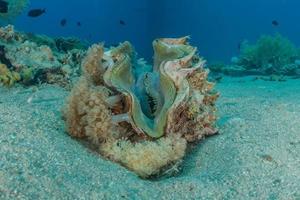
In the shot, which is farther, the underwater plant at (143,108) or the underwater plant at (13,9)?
the underwater plant at (13,9)

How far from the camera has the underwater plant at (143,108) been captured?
3849mm

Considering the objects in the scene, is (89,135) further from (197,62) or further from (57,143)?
(197,62)

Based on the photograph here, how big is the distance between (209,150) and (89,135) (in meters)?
1.23

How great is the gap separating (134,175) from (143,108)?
1.00 metres

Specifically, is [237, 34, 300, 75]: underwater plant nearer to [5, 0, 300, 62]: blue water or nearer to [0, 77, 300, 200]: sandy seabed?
[0, 77, 300, 200]: sandy seabed

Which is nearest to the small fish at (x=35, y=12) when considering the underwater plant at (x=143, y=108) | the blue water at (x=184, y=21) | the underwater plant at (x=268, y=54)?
the underwater plant at (x=268, y=54)

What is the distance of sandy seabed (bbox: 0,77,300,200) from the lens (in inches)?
118

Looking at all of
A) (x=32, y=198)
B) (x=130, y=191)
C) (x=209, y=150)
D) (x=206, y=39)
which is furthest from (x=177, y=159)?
(x=206, y=39)

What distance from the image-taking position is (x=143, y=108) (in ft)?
14.4

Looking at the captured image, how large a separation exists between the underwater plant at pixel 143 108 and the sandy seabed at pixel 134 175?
7.0 inches

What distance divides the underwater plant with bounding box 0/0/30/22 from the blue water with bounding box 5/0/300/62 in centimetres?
2738

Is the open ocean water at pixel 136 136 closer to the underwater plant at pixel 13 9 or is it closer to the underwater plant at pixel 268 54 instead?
the underwater plant at pixel 13 9

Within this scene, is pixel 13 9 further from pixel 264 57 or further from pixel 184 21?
pixel 184 21

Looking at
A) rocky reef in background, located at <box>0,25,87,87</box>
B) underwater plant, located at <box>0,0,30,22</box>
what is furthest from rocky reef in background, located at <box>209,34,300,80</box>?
rocky reef in background, located at <box>0,25,87,87</box>
